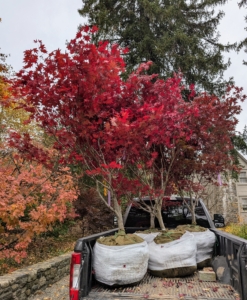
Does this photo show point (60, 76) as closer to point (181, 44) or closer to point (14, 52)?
point (181, 44)

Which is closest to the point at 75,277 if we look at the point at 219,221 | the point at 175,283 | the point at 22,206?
the point at 175,283

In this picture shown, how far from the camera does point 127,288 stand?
2.43 meters

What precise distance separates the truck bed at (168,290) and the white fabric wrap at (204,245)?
494mm

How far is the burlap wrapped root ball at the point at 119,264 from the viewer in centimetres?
243

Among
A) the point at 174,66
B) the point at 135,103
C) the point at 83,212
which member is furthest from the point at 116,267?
the point at 174,66

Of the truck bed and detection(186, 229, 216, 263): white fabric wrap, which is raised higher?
detection(186, 229, 216, 263): white fabric wrap

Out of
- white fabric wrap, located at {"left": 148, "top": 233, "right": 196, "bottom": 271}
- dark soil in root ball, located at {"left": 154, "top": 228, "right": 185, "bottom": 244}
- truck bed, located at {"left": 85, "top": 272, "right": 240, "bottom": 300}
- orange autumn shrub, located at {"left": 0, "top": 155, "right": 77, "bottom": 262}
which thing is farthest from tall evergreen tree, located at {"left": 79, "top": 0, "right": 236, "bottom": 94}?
truck bed, located at {"left": 85, "top": 272, "right": 240, "bottom": 300}

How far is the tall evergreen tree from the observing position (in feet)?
36.6

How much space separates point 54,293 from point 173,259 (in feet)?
10.4

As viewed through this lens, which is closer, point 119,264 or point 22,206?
point 119,264

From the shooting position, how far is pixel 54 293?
16.1 feet

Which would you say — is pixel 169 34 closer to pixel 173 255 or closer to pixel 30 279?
pixel 30 279

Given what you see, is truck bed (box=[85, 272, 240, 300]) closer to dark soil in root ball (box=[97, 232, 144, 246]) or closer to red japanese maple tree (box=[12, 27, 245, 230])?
dark soil in root ball (box=[97, 232, 144, 246])

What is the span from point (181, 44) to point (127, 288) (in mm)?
11149
